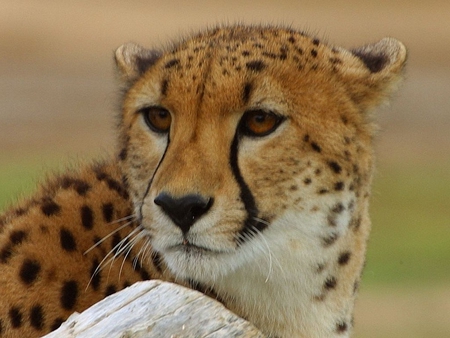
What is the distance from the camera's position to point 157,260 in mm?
3293

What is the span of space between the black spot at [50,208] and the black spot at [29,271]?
0.16 m

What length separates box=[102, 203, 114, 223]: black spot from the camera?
135 inches

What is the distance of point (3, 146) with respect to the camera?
12695mm

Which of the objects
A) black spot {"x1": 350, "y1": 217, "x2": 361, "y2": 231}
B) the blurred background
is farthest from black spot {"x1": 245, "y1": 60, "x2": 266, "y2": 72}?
the blurred background

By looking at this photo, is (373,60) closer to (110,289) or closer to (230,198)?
(230,198)

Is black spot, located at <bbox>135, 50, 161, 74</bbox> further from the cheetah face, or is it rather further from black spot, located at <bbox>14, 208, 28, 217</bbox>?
black spot, located at <bbox>14, 208, 28, 217</bbox>

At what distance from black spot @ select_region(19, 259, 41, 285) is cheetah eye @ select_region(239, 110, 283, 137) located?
658 millimetres

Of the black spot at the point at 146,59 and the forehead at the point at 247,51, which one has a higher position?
the forehead at the point at 247,51

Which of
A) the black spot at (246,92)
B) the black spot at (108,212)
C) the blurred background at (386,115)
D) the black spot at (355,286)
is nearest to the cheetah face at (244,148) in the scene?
the black spot at (246,92)

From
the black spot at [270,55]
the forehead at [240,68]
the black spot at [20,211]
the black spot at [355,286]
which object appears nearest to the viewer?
the forehead at [240,68]

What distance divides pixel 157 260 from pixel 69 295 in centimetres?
24

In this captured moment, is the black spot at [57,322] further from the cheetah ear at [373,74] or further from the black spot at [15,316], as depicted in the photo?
the cheetah ear at [373,74]

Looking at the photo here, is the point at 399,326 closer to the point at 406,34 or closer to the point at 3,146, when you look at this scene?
the point at 3,146

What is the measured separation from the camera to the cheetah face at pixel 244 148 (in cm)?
307
